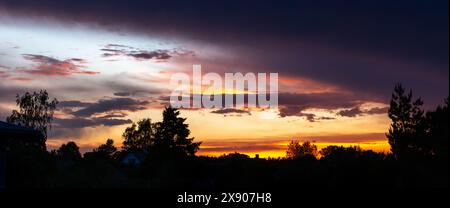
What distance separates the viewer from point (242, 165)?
47000 mm

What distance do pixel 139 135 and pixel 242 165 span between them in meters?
63.2

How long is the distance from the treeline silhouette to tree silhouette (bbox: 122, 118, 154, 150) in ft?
88.8

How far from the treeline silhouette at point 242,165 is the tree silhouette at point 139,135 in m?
27.1

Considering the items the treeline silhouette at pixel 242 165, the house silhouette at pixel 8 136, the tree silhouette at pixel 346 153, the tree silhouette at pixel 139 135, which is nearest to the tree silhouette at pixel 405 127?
the treeline silhouette at pixel 242 165

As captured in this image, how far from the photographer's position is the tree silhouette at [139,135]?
106750 mm

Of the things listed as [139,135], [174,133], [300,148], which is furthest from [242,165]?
[300,148]

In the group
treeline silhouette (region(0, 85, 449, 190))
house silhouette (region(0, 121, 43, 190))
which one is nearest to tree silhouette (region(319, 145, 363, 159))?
treeline silhouette (region(0, 85, 449, 190))

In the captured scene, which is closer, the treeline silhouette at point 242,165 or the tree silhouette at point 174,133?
the treeline silhouette at point 242,165

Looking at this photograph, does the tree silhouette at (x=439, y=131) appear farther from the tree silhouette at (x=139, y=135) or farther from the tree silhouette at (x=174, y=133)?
the tree silhouette at (x=139, y=135)

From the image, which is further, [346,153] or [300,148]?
[300,148]

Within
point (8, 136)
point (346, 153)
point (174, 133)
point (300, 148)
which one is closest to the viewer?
point (8, 136)

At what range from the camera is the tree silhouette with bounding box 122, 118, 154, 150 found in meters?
107

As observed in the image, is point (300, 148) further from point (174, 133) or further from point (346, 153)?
point (346, 153)
